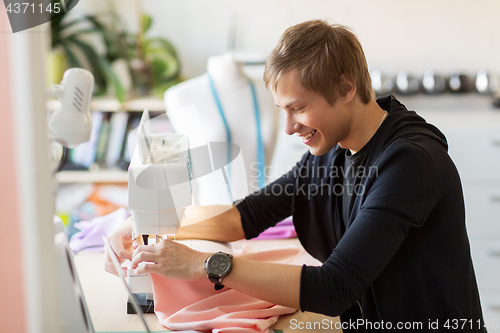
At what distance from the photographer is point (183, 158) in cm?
108

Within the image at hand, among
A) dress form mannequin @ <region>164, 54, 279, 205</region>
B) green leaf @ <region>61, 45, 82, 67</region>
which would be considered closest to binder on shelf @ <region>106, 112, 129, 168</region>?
green leaf @ <region>61, 45, 82, 67</region>

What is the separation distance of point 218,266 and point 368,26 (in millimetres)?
2469

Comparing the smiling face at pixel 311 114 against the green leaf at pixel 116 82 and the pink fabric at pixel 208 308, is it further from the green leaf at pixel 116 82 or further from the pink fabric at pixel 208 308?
the green leaf at pixel 116 82

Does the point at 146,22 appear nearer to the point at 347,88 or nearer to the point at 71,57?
the point at 71,57

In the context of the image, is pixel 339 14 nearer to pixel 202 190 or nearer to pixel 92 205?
pixel 202 190

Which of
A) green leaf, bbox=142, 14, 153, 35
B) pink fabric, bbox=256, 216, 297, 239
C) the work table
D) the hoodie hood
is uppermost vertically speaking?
green leaf, bbox=142, 14, 153, 35

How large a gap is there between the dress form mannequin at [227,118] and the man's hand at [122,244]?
0.63 metres

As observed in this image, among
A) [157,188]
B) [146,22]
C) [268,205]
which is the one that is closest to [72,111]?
[157,188]

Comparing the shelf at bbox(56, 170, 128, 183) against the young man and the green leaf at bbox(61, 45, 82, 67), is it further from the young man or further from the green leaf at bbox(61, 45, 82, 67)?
the young man

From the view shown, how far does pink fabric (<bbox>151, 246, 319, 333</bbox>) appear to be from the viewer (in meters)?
0.97

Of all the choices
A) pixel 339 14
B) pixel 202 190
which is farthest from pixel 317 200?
pixel 339 14

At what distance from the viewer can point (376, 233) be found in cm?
95

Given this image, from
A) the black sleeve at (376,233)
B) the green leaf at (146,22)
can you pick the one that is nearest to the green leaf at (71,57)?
the green leaf at (146,22)

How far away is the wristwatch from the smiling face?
0.39 meters
